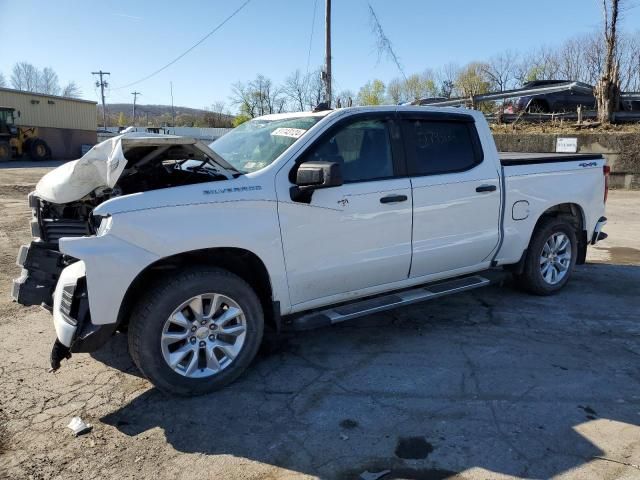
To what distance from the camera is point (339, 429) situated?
10.6 ft

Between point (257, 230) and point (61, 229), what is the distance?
61.5 inches

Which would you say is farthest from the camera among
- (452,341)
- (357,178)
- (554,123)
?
(554,123)

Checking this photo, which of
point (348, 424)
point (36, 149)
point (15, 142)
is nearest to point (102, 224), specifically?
point (348, 424)

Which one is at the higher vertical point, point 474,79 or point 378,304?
point 474,79

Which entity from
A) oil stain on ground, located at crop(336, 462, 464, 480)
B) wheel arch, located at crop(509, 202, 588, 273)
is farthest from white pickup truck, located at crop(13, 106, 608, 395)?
oil stain on ground, located at crop(336, 462, 464, 480)

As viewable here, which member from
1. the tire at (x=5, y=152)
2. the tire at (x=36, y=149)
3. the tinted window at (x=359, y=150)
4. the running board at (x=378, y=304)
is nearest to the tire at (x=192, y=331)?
the running board at (x=378, y=304)

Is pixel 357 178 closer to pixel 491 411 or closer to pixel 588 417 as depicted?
pixel 491 411

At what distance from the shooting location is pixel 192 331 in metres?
3.57

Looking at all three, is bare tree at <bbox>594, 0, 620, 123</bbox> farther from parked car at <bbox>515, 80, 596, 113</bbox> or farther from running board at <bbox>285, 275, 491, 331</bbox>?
running board at <bbox>285, 275, 491, 331</bbox>

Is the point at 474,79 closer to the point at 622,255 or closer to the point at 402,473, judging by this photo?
the point at 622,255

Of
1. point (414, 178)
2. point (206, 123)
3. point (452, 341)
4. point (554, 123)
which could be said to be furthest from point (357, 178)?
point (206, 123)

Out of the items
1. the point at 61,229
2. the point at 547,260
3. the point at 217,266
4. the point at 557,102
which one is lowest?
the point at 547,260

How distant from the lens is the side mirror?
3.64m

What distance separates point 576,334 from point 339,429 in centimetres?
Result: 268
